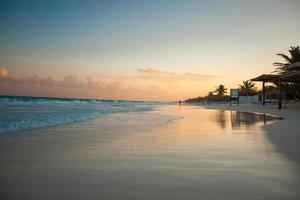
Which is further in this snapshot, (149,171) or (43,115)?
(43,115)

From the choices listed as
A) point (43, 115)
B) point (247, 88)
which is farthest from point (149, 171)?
point (247, 88)

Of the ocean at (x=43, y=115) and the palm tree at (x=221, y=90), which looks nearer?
the ocean at (x=43, y=115)

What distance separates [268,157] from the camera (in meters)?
4.61

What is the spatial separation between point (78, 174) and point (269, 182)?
2.35m

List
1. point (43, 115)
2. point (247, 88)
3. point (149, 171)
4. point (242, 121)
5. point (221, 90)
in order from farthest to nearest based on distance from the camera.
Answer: point (221, 90) < point (247, 88) < point (43, 115) < point (242, 121) < point (149, 171)

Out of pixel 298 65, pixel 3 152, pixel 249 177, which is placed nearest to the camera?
pixel 249 177

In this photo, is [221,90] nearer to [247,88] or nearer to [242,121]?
[247,88]

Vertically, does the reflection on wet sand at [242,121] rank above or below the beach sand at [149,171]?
below

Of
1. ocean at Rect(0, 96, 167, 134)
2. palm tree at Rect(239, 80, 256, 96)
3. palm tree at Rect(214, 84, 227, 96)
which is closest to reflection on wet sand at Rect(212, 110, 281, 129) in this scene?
ocean at Rect(0, 96, 167, 134)

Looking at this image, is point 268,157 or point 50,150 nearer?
point 268,157

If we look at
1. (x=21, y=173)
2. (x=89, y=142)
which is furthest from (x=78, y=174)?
(x=89, y=142)

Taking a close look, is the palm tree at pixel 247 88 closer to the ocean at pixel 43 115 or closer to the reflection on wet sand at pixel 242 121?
the ocean at pixel 43 115

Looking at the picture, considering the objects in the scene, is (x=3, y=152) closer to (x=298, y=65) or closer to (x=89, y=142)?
(x=89, y=142)

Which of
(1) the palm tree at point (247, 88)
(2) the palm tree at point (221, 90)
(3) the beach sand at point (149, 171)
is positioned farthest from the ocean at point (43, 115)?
(2) the palm tree at point (221, 90)
